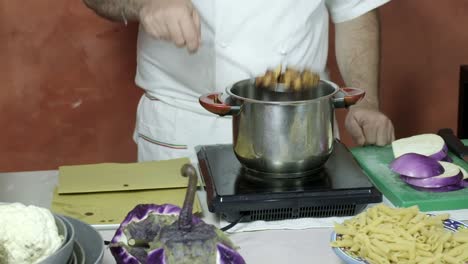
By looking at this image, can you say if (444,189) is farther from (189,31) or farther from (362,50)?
(362,50)

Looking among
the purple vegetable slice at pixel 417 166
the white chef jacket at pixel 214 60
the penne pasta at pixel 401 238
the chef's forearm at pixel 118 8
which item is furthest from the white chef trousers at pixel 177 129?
the penne pasta at pixel 401 238

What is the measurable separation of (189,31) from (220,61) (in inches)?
17.7

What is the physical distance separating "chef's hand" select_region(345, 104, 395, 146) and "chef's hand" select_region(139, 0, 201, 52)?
21.0 inches

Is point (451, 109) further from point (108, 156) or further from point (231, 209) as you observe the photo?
→ point (231, 209)

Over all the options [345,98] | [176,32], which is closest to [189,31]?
[176,32]

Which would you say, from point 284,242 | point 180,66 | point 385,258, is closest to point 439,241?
point 385,258

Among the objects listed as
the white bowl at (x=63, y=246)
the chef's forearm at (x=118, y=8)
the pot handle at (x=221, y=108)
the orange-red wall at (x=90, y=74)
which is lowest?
the orange-red wall at (x=90, y=74)

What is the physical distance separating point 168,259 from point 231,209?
14.6 inches

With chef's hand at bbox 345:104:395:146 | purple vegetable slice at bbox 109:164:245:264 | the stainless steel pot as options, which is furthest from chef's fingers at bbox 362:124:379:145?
purple vegetable slice at bbox 109:164:245:264

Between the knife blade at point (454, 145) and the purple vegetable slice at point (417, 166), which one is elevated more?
the purple vegetable slice at point (417, 166)

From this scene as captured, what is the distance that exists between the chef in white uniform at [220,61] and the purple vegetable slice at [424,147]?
0.12m

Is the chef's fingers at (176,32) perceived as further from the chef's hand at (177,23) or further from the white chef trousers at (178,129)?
the white chef trousers at (178,129)

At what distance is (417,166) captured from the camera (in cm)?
139

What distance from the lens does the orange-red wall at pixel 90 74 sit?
7.72 feet
